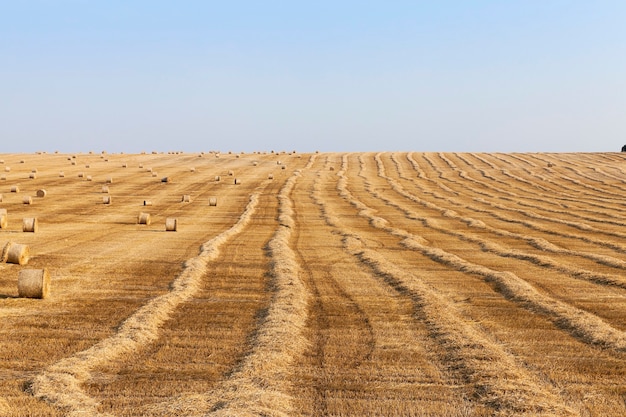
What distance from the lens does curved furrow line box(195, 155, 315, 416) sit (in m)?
8.92

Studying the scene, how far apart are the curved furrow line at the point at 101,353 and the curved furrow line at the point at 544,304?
23.5 feet


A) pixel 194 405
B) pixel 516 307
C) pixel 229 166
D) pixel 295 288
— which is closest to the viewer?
pixel 194 405

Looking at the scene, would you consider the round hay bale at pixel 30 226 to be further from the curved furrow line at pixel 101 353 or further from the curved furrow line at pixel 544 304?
the curved furrow line at pixel 544 304

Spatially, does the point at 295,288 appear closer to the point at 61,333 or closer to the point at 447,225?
the point at 61,333

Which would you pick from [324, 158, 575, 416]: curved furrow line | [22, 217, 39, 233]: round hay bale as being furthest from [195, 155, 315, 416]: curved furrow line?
[22, 217, 39, 233]: round hay bale

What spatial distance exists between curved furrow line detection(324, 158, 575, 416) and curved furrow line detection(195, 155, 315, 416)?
2353 mm

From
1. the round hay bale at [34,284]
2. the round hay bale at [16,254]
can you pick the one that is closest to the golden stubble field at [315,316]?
the round hay bale at [34,284]

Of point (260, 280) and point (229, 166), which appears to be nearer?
point (260, 280)

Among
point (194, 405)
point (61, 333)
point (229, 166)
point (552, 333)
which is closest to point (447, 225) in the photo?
point (552, 333)

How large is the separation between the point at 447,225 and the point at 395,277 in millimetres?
16565

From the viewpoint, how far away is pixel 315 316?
14109 millimetres

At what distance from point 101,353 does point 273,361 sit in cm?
254

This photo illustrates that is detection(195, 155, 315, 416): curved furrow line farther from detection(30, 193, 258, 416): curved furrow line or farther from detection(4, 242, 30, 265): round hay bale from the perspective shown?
detection(4, 242, 30, 265): round hay bale

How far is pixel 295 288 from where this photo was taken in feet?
55.1
